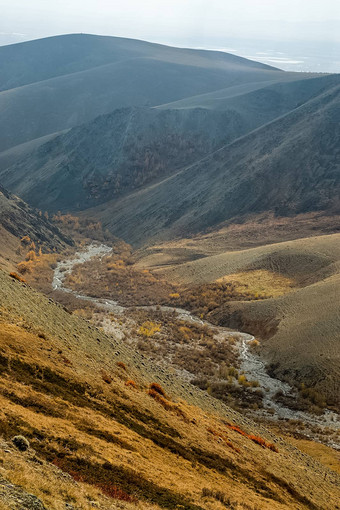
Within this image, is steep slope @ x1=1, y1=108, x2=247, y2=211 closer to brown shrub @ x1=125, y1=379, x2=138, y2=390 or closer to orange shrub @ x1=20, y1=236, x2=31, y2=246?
orange shrub @ x1=20, y1=236, x2=31, y2=246

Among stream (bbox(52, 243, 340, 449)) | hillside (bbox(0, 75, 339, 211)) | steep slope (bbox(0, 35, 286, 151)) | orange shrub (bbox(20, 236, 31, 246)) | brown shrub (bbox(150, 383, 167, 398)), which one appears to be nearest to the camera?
brown shrub (bbox(150, 383, 167, 398))

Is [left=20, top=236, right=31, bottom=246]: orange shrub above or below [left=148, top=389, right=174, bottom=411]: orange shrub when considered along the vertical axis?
below

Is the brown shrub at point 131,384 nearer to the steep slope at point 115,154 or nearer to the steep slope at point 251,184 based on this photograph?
the steep slope at point 251,184

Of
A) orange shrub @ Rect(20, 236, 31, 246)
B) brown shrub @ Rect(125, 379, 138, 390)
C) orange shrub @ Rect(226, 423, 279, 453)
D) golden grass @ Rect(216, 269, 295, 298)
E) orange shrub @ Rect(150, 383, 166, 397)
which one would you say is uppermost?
brown shrub @ Rect(125, 379, 138, 390)

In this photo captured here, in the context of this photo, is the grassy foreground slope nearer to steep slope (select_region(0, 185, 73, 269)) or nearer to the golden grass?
the golden grass

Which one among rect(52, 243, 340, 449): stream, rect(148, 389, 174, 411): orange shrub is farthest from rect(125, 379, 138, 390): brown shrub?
rect(52, 243, 340, 449): stream

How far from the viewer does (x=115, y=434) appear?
12.5 meters

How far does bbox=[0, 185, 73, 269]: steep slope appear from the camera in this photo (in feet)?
188

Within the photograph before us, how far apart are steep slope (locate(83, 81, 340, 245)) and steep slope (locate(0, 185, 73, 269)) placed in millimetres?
11973

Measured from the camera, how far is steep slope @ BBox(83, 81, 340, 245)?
72.5m

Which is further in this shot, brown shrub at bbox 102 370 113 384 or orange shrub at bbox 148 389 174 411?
orange shrub at bbox 148 389 174 411

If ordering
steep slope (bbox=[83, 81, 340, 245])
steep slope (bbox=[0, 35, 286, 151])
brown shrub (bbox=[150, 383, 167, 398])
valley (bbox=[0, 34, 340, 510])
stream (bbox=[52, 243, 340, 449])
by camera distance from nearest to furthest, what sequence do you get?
valley (bbox=[0, 34, 340, 510]), brown shrub (bbox=[150, 383, 167, 398]), stream (bbox=[52, 243, 340, 449]), steep slope (bbox=[83, 81, 340, 245]), steep slope (bbox=[0, 35, 286, 151])

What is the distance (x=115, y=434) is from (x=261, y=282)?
1421 inches

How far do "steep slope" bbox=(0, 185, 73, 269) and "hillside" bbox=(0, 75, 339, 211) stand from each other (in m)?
21.3
